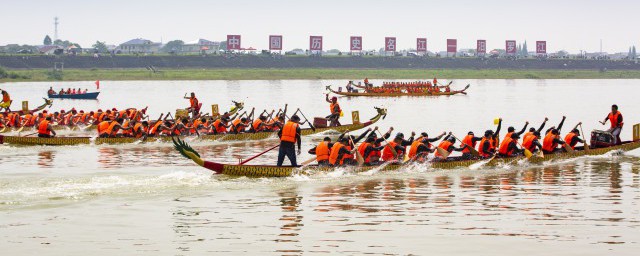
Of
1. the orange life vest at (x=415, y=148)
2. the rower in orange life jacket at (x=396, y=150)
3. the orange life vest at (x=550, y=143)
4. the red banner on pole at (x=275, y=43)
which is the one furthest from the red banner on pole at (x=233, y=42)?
the orange life vest at (x=415, y=148)

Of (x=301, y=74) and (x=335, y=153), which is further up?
(x=301, y=74)

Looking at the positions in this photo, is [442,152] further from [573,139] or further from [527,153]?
[573,139]

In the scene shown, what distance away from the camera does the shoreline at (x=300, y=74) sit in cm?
12025

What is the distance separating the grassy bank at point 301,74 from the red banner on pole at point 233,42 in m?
19.6

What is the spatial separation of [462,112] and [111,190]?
150 feet

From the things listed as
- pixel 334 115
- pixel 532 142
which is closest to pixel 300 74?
pixel 334 115

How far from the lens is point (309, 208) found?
2075 centimetres

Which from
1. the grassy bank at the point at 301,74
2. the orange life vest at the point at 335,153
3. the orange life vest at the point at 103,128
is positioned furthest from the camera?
the grassy bank at the point at 301,74

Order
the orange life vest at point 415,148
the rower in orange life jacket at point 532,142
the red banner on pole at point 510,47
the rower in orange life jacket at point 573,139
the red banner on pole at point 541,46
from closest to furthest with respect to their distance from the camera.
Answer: the orange life vest at point 415,148
the rower in orange life jacket at point 532,142
the rower in orange life jacket at point 573,139
the red banner on pole at point 510,47
the red banner on pole at point 541,46

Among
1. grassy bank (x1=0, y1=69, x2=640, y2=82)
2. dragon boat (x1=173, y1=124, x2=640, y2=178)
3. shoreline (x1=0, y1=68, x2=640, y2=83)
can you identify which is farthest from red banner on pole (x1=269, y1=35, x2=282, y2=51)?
dragon boat (x1=173, y1=124, x2=640, y2=178)

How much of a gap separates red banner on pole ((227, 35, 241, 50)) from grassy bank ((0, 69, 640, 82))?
19641 millimetres

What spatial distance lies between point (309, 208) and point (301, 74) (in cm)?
11869

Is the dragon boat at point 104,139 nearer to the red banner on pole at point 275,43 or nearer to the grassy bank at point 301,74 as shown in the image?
the grassy bank at point 301,74

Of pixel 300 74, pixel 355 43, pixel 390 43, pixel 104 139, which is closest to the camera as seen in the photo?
pixel 104 139
